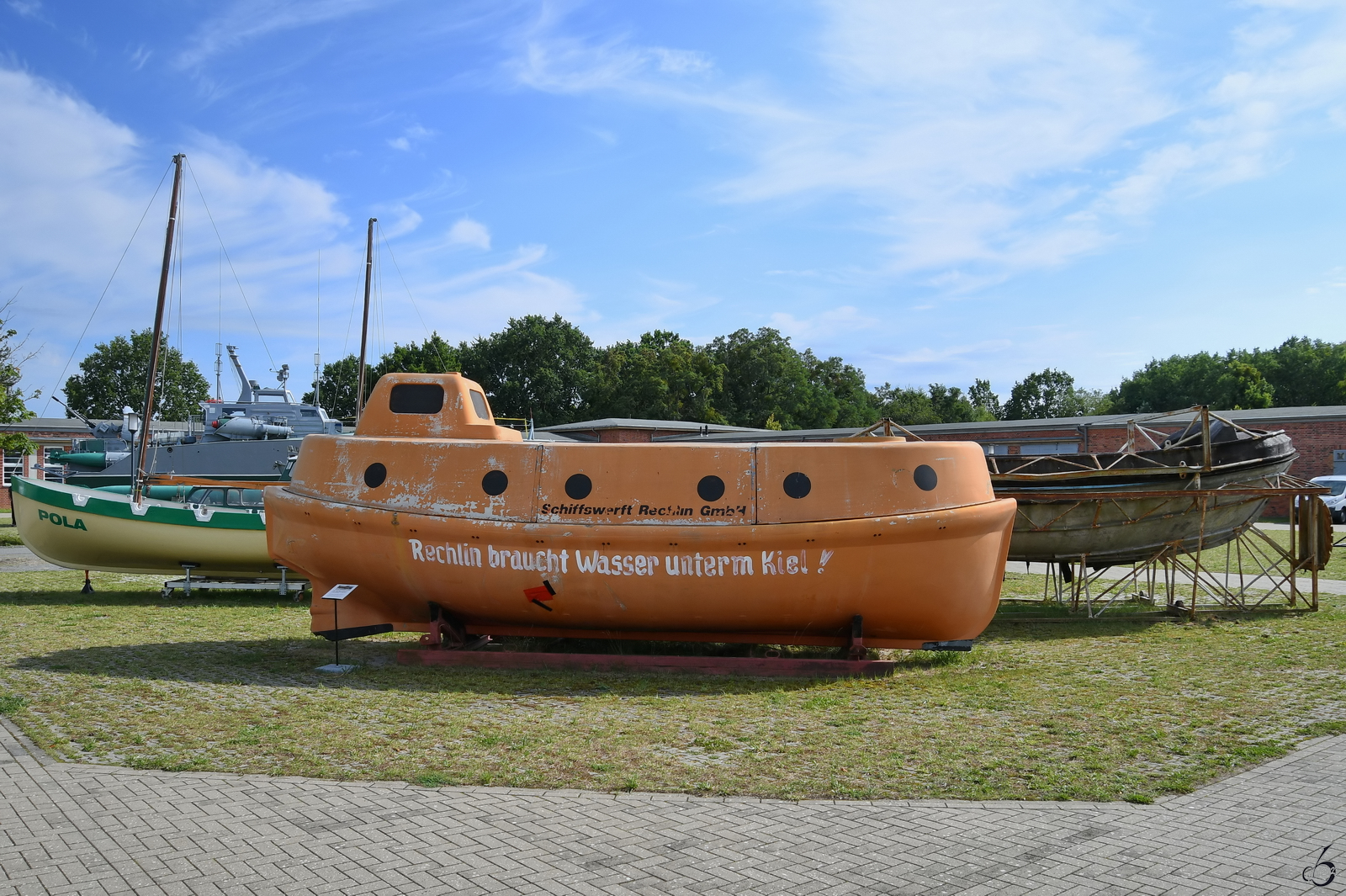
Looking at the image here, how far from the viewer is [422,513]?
29.9ft

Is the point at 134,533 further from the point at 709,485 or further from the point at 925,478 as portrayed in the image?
the point at 925,478

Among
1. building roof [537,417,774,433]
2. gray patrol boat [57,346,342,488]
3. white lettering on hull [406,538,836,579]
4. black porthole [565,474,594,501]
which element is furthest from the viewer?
building roof [537,417,774,433]

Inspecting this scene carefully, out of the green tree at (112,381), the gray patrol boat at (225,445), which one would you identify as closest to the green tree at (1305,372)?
the gray patrol boat at (225,445)

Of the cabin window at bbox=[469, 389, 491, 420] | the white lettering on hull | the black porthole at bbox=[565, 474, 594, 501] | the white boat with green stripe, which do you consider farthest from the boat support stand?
the white boat with green stripe

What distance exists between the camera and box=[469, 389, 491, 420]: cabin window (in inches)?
421

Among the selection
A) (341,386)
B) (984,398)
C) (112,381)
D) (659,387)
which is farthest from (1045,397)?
(112,381)

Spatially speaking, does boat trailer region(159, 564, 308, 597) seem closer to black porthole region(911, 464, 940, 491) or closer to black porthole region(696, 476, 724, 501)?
black porthole region(696, 476, 724, 501)

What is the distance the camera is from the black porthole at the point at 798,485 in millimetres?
8633

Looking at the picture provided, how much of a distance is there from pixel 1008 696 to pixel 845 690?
4.64ft

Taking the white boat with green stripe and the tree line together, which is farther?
the tree line

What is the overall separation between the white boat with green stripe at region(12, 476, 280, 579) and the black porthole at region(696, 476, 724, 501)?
31.5 ft

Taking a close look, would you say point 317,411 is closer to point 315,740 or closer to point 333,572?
point 333,572

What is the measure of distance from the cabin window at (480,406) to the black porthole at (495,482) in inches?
66.7

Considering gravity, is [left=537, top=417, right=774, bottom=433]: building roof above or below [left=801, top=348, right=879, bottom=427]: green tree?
below
